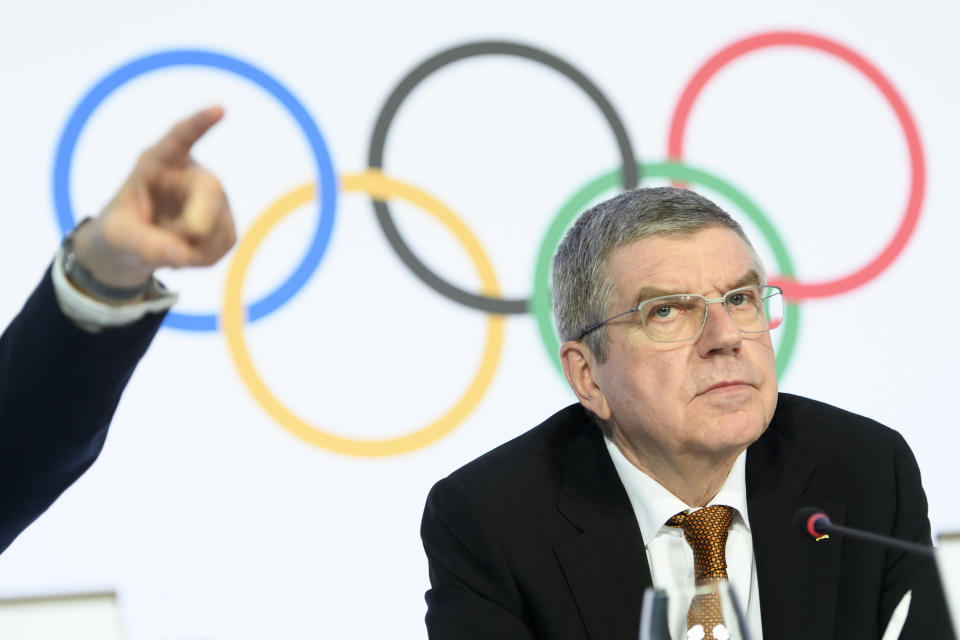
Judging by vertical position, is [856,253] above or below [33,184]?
below

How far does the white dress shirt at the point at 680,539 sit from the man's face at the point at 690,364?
0.24 ft

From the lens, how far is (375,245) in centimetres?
356

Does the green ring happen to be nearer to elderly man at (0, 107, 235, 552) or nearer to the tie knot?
the tie knot

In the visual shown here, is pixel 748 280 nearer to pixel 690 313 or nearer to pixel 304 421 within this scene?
pixel 690 313

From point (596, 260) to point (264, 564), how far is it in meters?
1.86

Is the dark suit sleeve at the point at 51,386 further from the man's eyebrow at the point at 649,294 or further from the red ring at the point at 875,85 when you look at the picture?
the red ring at the point at 875,85

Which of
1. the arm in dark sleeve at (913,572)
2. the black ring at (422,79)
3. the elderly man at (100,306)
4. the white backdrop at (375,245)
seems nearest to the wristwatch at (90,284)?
the elderly man at (100,306)

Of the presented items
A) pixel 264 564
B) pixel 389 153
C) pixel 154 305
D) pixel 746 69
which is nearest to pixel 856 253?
pixel 746 69

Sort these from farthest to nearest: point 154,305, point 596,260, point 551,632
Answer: point 596,260, point 551,632, point 154,305

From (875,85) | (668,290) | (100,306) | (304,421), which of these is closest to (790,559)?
(668,290)

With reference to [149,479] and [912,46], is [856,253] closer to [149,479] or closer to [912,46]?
[912,46]

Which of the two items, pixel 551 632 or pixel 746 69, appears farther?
pixel 746 69

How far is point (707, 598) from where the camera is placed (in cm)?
116

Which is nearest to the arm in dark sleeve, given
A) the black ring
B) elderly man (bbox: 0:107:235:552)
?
elderly man (bbox: 0:107:235:552)
